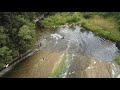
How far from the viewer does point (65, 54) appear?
285 inches

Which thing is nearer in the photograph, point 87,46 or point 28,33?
point 28,33

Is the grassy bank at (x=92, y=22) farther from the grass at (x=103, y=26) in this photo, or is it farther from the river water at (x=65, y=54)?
the river water at (x=65, y=54)

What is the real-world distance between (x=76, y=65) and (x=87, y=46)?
1397mm

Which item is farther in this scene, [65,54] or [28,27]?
[28,27]

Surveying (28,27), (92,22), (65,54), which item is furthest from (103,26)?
(28,27)

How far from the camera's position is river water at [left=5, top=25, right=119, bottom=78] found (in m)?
6.31

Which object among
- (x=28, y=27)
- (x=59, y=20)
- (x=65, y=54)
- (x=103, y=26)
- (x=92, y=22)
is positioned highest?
(x=59, y=20)

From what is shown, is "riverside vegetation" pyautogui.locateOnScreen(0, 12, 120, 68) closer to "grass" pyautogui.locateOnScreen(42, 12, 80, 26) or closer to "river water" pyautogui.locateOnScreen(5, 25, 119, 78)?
"grass" pyautogui.locateOnScreen(42, 12, 80, 26)

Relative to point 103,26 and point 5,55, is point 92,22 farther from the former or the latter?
point 5,55

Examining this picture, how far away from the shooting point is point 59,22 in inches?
384

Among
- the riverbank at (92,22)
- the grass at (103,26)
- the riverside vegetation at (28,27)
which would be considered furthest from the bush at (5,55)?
the grass at (103,26)
